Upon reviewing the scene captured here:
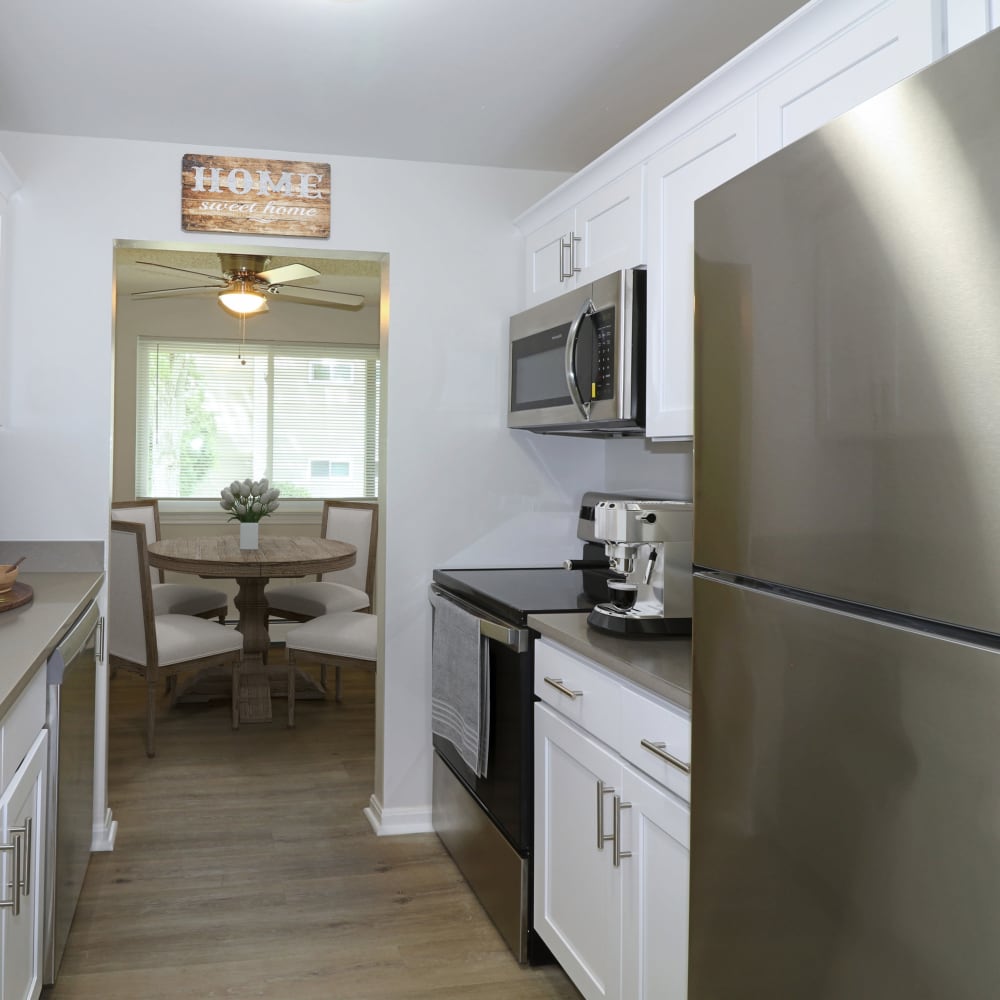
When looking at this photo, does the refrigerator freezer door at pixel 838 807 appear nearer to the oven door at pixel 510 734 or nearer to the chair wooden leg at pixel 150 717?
the oven door at pixel 510 734

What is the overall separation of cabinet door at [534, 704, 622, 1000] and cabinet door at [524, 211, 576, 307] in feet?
4.41

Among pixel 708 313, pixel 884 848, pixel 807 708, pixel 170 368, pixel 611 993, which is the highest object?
pixel 170 368

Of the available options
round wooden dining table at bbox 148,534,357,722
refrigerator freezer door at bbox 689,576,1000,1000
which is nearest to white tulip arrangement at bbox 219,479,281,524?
round wooden dining table at bbox 148,534,357,722

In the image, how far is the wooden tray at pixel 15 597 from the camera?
7.60ft

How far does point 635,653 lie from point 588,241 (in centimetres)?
133

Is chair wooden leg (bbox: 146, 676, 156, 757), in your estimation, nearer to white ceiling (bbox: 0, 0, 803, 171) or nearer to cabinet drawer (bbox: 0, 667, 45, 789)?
cabinet drawer (bbox: 0, 667, 45, 789)

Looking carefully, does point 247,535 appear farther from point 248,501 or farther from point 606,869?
point 606,869

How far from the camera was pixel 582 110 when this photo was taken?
2.82 m

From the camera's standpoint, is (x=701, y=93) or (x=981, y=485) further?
(x=701, y=93)

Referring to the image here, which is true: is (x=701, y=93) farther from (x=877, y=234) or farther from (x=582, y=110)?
(x=877, y=234)

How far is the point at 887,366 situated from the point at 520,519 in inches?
99.1

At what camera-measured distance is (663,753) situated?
1.70 m

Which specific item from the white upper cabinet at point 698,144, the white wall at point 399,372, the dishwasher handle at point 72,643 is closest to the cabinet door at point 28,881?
the dishwasher handle at point 72,643

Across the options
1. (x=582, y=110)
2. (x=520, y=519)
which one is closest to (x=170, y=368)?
(x=520, y=519)
